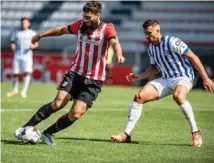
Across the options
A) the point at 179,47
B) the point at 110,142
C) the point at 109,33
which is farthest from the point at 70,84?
the point at 179,47

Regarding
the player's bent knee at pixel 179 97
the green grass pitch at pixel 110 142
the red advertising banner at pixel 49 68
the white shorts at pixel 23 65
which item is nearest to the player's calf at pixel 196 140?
the green grass pitch at pixel 110 142

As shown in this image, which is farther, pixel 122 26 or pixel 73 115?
pixel 122 26

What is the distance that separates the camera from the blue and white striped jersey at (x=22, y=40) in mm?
19562

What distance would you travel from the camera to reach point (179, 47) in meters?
9.11

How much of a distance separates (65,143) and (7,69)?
893 inches

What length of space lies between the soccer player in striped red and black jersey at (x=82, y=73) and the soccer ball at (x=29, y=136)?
0.09 metres

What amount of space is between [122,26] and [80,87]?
85.0ft

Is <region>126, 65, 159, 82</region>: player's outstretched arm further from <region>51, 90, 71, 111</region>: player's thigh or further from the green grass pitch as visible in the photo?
<region>51, 90, 71, 111</region>: player's thigh

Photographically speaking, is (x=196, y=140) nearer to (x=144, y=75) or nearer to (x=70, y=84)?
(x=144, y=75)

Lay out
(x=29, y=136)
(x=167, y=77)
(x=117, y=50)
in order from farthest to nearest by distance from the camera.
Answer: (x=167, y=77)
(x=29, y=136)
(x=117, y=50)

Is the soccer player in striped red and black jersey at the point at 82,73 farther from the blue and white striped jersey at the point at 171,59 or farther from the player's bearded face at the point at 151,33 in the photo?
the blue and white striped jersey at the point at 171,59

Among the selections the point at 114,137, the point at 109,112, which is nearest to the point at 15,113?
the point at 109,112

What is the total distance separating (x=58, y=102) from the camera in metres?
8.80

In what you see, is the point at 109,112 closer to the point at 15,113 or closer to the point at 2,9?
the point at 15,113
